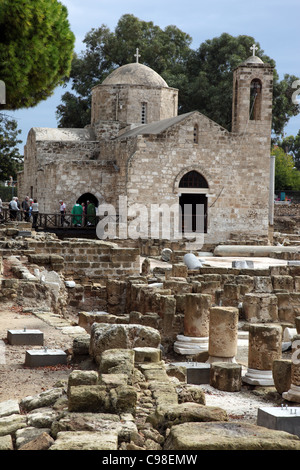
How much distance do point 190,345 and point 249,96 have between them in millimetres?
17087

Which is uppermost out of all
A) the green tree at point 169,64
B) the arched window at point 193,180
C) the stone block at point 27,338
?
the green tree at point 169,64

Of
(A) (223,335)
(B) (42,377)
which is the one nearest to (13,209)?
(A) (223,335)

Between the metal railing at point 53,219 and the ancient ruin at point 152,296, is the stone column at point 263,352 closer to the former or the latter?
the ancient ruin at point 152,296

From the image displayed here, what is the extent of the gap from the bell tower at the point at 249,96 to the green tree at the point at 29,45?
1577 cm

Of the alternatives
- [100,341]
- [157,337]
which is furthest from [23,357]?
[157,337]

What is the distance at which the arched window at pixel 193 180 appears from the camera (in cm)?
2498

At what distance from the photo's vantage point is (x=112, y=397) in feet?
15.6

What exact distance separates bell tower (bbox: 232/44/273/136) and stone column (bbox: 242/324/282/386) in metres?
17.8

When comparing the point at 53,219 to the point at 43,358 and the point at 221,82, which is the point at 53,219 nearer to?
the point at 221,82

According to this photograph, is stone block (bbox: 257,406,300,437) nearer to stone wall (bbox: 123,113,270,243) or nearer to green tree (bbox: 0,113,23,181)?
stone wall (bbox: 123,113,270,243)

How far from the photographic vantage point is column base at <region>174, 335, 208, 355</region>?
9.84m

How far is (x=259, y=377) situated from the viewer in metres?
8.15

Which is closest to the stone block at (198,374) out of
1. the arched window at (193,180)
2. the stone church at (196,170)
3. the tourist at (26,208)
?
the tourist at (26,208)
